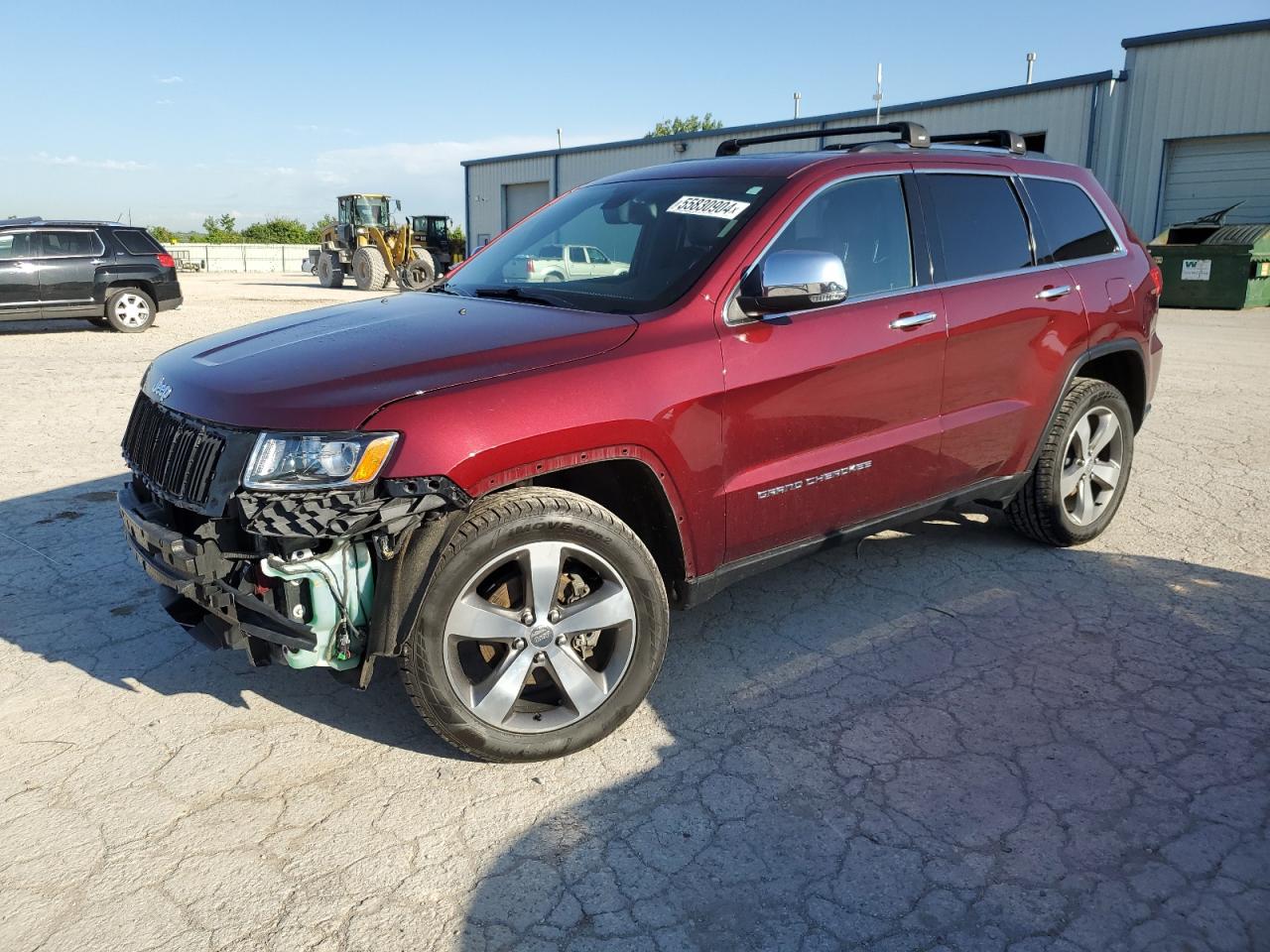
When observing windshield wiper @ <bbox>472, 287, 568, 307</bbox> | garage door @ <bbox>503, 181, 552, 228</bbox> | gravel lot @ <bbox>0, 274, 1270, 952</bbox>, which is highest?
garage door @ <bbox>503, 181, 552, 228</bbox>

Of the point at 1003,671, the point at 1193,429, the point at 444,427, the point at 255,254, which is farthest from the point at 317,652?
the point at 255,254

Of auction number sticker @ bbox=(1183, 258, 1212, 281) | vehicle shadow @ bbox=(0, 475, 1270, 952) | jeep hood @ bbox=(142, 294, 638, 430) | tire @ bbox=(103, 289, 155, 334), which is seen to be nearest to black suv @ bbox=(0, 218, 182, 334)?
tire @ bbox=(103, 289, 155, 334)

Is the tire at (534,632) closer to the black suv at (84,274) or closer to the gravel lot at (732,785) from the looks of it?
the gravel lot at (732,785)

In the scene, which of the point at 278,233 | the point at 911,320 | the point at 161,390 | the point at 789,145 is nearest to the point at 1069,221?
the point at 911,320

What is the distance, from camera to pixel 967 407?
4.06 metres

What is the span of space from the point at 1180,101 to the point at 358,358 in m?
23.9

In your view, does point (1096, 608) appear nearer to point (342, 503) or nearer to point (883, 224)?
point (883, 224)

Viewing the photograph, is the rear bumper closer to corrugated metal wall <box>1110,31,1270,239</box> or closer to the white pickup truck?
the white pickup truck

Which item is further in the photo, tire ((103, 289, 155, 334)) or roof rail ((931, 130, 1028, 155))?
tire ((103, 289, 155, 334))

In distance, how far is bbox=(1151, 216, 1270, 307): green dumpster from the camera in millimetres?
18500

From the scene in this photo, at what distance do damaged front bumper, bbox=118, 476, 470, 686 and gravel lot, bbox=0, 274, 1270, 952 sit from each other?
1.62ft

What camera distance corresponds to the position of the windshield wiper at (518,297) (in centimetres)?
348

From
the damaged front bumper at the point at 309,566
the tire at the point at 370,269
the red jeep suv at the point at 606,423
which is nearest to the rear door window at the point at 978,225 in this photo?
the red jeep suv at the point at 606,423

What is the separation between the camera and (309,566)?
2.62m
